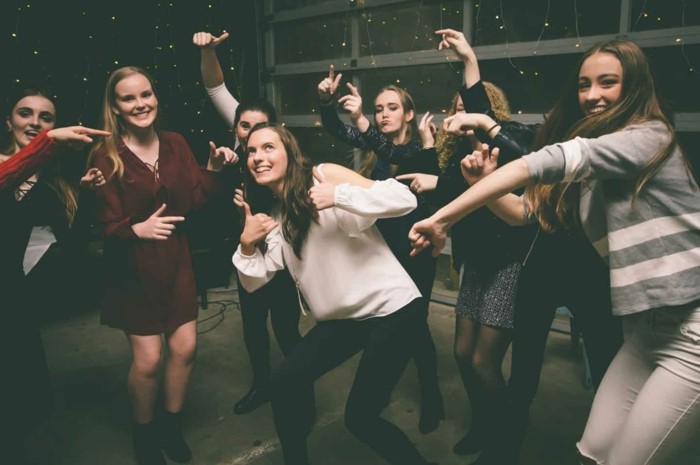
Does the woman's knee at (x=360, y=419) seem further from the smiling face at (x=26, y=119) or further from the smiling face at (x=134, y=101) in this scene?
the smiling face at (x=26, y=119)

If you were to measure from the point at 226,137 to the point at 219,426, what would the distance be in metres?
3.61

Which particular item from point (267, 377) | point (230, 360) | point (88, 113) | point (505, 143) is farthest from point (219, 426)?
point (88, 113)

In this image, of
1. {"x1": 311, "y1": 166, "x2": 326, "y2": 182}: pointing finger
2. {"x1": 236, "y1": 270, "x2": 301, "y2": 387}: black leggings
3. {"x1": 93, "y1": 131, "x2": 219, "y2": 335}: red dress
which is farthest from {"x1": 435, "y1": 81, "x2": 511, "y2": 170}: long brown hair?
{"x1": 93, "y1": 131, "x2": 219, "y2": 335}: red dress

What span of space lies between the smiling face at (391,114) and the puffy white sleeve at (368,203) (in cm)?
93

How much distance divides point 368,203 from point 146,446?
154 cm

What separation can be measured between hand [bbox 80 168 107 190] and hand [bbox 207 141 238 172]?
530 mm

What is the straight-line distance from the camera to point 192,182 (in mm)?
2457

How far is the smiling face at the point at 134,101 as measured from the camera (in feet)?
7.29

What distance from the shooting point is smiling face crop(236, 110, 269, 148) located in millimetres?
2762

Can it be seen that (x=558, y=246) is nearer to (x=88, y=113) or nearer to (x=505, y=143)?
(x=505, y=143)

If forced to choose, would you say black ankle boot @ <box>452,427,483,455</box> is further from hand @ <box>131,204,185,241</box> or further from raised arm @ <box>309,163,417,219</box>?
hand @ <box>131,204,185,241</box>

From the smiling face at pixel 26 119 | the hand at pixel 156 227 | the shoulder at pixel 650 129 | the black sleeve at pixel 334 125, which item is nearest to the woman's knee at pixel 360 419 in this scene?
the hand at pixel 156 227

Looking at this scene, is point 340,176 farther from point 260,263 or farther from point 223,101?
point 223,101

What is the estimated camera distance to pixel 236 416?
2871 millimetres
